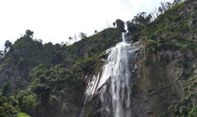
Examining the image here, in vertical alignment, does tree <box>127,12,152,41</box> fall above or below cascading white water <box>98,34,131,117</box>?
above

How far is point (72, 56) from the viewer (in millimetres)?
75562

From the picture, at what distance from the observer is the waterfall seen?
47969 millimetres

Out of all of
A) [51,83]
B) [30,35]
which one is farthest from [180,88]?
[30,35]

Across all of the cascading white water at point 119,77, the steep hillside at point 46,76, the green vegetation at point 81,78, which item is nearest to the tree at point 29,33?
the steep hillside at point 46,76

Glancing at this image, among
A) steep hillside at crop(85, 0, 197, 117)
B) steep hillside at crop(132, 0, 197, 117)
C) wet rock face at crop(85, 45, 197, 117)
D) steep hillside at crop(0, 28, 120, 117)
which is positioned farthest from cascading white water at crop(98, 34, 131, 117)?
steep hillside at crop(0, 28, 120, 117)

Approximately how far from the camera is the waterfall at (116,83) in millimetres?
47969

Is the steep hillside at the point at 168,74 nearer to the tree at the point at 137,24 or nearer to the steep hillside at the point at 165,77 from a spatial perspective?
the steep hillside at the point at 165,77

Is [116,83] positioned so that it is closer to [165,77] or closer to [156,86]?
[156,86]

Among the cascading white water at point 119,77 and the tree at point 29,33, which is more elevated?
the tree at point 29,33

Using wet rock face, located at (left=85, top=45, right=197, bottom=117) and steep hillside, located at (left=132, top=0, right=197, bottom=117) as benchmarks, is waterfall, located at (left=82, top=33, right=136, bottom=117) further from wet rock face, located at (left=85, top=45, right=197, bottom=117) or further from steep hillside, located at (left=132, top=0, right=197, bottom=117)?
steep hillside, located at (left=132, top=0, right=197, bottom=117)

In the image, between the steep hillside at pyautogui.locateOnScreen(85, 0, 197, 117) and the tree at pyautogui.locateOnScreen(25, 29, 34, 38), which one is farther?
the tree at pyautogui.locateOnScreen(25, 29, 34, 38)

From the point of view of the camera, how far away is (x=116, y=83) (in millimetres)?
50625

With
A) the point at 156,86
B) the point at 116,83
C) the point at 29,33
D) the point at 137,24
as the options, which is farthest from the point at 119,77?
the point at 29,33

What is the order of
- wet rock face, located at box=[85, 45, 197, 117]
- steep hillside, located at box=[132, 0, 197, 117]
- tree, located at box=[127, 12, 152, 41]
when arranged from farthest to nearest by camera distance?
tree, located at box=[127, 12, 152, 41] < wet rock face, located at box=[85, 45, 197, 117] < steep hillside, located at box=[132, 0, 197, 117]
